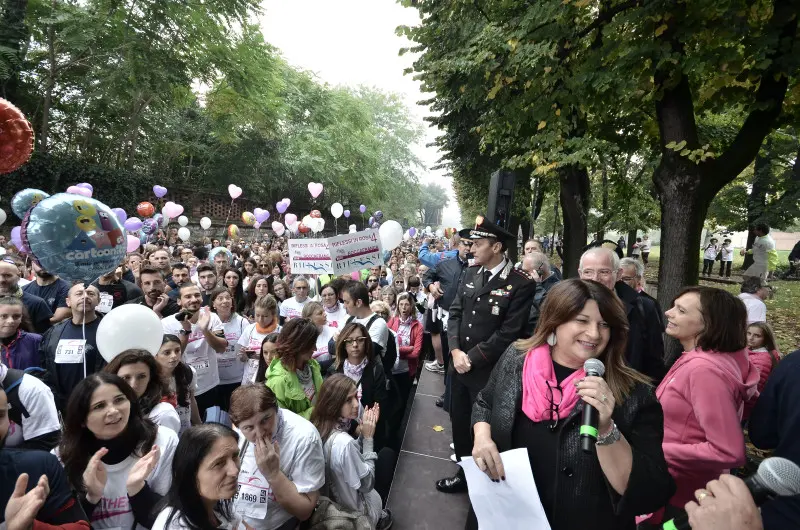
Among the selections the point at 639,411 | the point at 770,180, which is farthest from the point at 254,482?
the point at 770,180

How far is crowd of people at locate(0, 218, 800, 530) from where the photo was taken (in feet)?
5.25

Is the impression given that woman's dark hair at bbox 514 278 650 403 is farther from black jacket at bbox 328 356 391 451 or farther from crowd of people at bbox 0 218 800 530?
black jacket at bbox 328 356 391 451

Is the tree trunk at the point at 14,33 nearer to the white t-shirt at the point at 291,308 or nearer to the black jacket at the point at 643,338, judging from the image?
the white t-shirt at the point at 291,308

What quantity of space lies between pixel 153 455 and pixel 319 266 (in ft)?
13.5

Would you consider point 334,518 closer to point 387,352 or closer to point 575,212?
point 387,352

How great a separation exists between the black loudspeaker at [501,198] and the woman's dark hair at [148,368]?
388cm

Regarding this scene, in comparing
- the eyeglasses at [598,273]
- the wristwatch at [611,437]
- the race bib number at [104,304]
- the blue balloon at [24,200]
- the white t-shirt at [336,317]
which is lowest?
the white t-shirt at [336,317]

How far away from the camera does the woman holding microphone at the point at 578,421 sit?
1485 mm

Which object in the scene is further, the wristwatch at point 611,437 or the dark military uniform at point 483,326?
the dark military uniform at point 483,326

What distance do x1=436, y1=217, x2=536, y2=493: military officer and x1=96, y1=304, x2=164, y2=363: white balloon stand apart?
7.41 ft

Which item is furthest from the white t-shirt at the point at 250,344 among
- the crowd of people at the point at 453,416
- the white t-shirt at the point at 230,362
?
the crowd of people at the point at 453,416

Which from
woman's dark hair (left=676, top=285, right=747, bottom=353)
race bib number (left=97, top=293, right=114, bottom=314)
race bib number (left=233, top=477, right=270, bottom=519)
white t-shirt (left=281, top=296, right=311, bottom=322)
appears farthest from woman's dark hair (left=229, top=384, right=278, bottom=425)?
white t-shirt (left=281, top=296, right=311, bottom=322)

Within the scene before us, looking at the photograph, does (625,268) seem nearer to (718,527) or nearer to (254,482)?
(718,527)

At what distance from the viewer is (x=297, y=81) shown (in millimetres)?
28734
